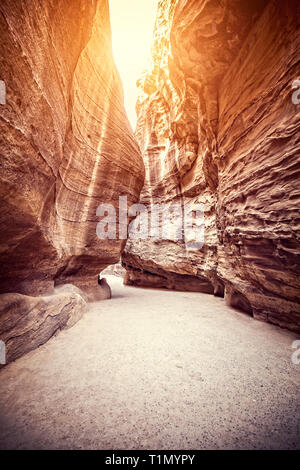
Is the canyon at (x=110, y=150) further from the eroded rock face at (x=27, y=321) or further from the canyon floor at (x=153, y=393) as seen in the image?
the canyon floor at (x=153, y=393)

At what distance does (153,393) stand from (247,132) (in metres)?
6.82

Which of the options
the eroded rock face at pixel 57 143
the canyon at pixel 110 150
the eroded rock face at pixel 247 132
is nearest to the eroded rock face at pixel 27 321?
the canyon at pixel 110 150

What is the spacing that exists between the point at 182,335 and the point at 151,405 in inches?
87.3

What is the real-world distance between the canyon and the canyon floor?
86 cm

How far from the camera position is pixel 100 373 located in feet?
8.80

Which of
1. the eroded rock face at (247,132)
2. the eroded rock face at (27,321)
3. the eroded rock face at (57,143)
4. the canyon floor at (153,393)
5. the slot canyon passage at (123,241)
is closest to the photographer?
the canyon floor at (153,393)

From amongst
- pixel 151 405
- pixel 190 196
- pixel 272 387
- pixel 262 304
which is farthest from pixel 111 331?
pixel 190 196

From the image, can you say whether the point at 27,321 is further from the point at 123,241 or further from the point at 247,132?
the point at 247,132

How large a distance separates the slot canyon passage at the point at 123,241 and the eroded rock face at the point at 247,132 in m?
0.04

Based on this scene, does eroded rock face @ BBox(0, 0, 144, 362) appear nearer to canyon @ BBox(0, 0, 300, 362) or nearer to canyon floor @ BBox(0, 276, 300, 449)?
canyon @ BBox(0, 0, 300, 362)

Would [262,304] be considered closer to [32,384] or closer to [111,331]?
[111,331]

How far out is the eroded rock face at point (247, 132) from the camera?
4.06 meters

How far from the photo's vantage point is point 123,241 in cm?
853

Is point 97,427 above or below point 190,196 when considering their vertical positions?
below
